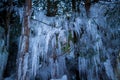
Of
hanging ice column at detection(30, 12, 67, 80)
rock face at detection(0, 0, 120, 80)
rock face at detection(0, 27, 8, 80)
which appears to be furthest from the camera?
rock face at detection(0, 27, 8, 80)

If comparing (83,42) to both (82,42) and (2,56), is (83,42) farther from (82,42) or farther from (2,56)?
(2,56)

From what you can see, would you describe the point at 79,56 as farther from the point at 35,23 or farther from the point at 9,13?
the point at 9,13

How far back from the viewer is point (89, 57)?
26.7ft

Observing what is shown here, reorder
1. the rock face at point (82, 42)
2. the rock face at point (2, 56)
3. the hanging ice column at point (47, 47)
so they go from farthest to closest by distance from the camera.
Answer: the rock face at point (2, 56) → the rock face at point (82, 42) → the hanging ice column at point (47, 47)

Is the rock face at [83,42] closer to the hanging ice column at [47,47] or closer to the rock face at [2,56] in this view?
the hanging ice column at [47,47]

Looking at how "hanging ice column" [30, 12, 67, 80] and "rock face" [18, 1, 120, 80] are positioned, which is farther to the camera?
"rock face" [18, 1, 120, 80]

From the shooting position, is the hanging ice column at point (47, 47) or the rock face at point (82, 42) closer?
the hanging ice column at point (47, 47)

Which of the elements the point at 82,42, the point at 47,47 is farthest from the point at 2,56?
the point at 82,42

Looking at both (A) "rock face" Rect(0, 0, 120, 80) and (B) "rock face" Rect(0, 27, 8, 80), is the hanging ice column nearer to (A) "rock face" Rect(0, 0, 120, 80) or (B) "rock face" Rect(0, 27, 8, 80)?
(A) "rock face" Rect(0, 0, 120, 80)

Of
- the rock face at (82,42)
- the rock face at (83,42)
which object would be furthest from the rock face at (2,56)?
the rock face at (83,42)

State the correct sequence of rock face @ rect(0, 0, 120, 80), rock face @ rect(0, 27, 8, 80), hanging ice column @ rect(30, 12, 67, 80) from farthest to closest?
rock face @ rect(0, 27, 8, 80), rock face @ rect(0, 0, 120, 80), hanging ice column @ rect(30, 12, 67, 80)

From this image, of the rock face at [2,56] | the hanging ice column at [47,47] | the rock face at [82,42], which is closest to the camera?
the hanging ice column at [47,47]

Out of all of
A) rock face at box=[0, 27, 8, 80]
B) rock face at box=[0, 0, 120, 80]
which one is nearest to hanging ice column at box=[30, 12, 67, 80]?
rock face at box=[0, 0, 120, 80]

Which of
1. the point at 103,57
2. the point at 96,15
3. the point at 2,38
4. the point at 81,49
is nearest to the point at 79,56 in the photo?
the point at 81,49
